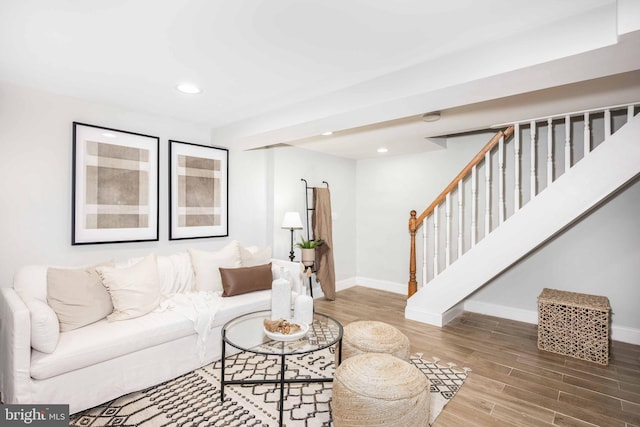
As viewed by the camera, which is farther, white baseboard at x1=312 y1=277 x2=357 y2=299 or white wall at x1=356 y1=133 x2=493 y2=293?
white baseboard at x1=312 y1=277 x2=357 y2=299

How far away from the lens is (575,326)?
9.91ft

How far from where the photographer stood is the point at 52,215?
2725mm

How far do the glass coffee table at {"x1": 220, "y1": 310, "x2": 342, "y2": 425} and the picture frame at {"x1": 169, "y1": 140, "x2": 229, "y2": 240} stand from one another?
4.65 ft

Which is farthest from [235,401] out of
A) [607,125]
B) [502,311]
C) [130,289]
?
[607,125]

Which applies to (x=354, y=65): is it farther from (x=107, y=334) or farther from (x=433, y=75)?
(x=107, y=334)

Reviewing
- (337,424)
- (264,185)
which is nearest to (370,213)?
(264,185)

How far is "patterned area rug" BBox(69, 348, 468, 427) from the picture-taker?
207cm

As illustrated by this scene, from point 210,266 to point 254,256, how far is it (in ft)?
1.61

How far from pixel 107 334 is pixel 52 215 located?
1.19 meters

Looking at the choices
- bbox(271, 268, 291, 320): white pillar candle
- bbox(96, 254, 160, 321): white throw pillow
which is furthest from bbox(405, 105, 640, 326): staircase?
bbox(96, 254, 160, 321): white throw pillow

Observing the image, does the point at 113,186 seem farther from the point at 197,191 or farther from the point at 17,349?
the point at 17,349

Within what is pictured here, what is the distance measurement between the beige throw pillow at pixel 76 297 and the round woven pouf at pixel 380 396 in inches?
72.2

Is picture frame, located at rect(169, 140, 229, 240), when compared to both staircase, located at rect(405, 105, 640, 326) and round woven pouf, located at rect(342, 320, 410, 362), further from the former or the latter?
staircase, located at rect(405, 105, 640, 326)

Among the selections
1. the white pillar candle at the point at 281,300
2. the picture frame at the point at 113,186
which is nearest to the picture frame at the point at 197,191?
the picture frame at the point at 113,186
